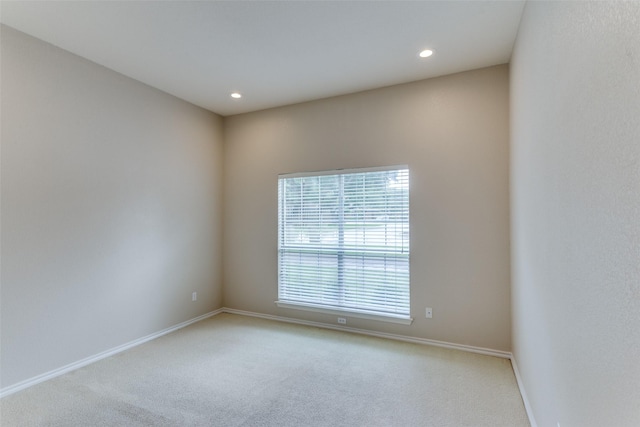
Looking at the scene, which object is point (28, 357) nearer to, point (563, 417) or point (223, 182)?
point (223, 182)

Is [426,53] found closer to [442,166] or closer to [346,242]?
[442,166]

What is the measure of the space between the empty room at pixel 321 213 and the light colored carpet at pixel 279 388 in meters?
0.02

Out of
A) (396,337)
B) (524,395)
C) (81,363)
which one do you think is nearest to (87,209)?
(81,363)

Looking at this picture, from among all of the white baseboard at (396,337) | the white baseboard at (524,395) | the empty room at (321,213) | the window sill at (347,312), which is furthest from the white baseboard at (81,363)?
the white baseboard at (524,395)

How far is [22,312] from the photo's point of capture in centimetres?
258

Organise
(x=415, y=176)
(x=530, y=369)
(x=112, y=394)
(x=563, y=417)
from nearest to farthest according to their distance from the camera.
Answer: (x=563, y=417)
(x=530, y=369)
(x=112, y=394)
(x=415, y=176)

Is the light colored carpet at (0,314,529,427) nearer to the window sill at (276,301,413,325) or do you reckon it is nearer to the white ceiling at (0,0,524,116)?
the window sill at (276,301,413,325)

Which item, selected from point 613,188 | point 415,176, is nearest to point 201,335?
point 415,176

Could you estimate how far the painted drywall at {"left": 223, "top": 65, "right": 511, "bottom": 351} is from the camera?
124 inches

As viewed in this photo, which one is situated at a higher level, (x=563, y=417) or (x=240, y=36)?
(x=240, y=36)

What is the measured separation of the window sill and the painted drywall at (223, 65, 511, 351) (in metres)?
0.07

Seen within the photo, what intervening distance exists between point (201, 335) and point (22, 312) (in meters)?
1.71

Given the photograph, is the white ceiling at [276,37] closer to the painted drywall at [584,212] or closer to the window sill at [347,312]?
the painted drywall at [584,212]

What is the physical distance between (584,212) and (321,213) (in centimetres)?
309
